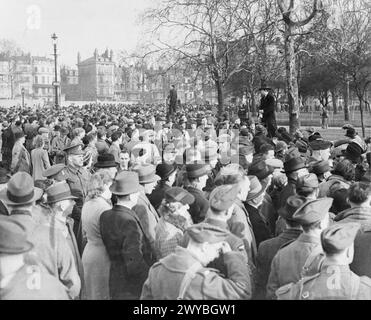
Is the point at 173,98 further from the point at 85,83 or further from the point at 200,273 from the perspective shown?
the point at 85,83

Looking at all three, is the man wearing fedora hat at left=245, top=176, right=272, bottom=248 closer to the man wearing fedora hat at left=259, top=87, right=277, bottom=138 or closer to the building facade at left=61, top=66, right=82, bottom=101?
the man wearing fedora hat at left=259, top=87, right=277, bottom=138

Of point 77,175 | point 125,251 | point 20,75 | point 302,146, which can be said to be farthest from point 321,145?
point 20,75

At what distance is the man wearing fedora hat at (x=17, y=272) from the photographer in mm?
3703

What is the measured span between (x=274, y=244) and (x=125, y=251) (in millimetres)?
1401

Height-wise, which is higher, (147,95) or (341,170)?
(147,95)

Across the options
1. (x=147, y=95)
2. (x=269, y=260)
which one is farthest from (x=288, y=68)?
(x=147, y=95)

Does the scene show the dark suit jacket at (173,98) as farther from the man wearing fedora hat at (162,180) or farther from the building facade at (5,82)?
the building facade at (5,82)

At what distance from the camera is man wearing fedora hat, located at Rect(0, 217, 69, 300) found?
3.70m

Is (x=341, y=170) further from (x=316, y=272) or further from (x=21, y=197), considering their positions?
(x=21, y=197)

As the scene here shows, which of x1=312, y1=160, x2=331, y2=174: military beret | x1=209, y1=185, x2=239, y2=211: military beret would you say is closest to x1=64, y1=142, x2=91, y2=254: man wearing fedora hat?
x1=209, y1=185, x2=239, y2=211: military beret

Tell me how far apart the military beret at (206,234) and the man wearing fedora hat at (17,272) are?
45.0 inches

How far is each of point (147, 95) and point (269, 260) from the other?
106 m

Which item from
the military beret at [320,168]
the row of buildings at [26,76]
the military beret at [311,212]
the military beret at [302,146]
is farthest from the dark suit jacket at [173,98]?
the row of buildings at [26,76]
